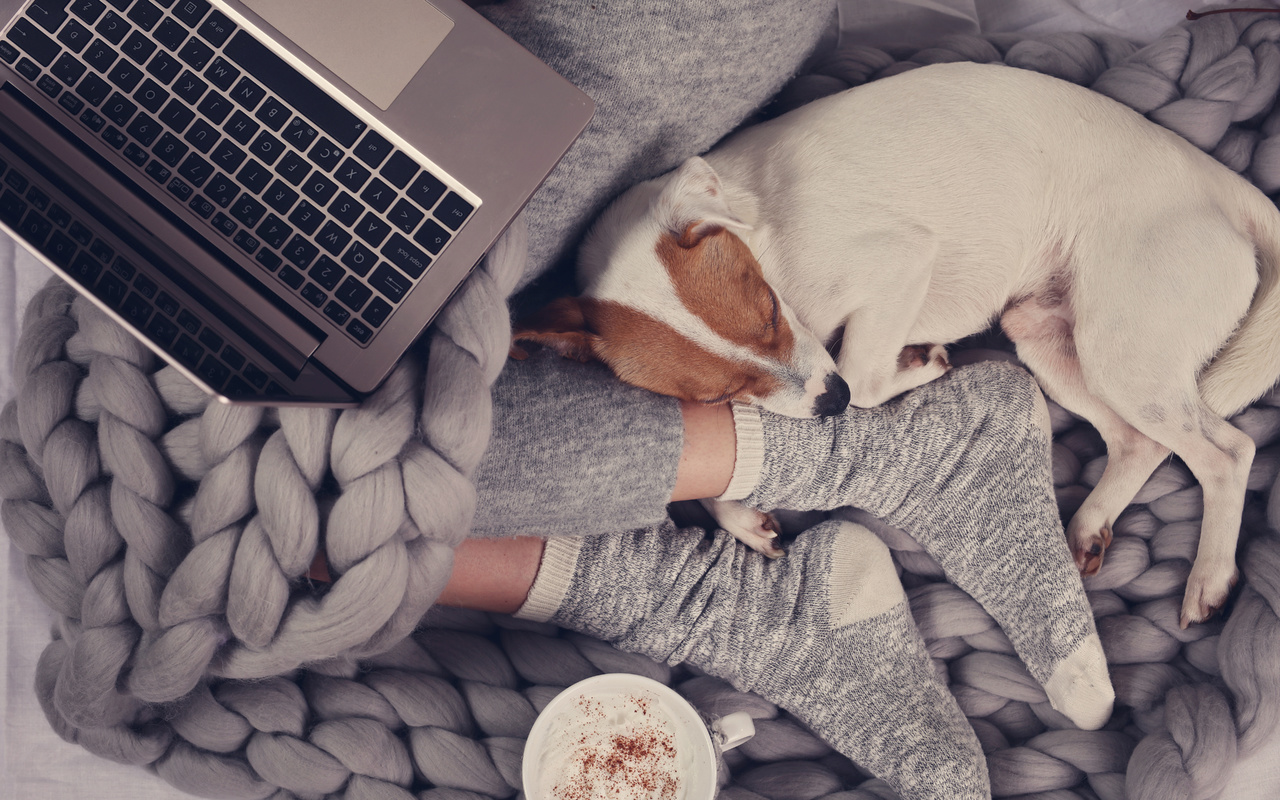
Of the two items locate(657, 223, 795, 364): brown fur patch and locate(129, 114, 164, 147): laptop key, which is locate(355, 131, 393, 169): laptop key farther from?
locate(657, 223, 795, 364): brown fur patch

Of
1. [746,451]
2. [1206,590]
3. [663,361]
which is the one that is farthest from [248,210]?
[1206,590]

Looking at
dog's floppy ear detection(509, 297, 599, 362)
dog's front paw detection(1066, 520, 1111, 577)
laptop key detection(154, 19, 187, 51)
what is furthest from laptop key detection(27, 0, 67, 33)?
dog's front paw detection(1066, 520, 1111, 577)

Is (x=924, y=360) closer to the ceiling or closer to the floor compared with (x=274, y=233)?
closer to the ceiling

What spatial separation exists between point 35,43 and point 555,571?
994 mm

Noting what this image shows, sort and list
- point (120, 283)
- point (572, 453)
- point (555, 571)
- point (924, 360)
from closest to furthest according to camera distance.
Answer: point (120, 283), point (572, 453), point (555, 571), point (924, 360)

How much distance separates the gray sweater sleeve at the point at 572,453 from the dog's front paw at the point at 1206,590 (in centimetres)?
87

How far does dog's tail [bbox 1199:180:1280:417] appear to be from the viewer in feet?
4.23

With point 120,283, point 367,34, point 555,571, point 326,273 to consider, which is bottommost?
point 555,571

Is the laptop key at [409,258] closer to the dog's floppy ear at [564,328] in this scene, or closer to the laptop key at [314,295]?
the laptop key at [314,295]

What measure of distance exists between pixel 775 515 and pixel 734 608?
0.25 meters

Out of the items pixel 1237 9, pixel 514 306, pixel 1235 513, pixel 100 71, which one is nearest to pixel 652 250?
pixel 514 306

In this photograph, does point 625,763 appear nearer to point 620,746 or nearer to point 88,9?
point 620,746

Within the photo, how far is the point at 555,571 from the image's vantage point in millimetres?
1349

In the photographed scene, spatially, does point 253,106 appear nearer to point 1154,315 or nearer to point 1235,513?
point 1154,315
